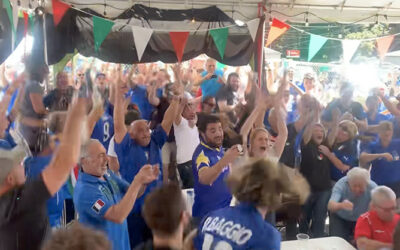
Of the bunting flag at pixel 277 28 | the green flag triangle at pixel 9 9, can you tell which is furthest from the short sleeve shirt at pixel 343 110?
the green flag triangle at pixel 9 9

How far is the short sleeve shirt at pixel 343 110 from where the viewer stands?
353 centimetres

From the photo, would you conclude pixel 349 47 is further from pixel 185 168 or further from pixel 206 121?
pixel 206 121

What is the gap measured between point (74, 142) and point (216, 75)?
11.4 feet

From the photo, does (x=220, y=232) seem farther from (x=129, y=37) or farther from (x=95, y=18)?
(x=129, y=37)

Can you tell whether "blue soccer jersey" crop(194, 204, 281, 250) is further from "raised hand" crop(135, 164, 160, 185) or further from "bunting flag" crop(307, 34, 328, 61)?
"bunting flag" crop(307, 34, 328, 61)

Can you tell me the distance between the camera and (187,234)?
5.39ft

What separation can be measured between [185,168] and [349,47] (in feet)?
11.0

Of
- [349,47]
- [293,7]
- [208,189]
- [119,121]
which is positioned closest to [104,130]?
A: [119,121]

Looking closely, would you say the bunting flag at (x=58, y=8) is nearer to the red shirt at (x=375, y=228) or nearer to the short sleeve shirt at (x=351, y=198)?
the short sleeve shirt at (x=351, y=198)

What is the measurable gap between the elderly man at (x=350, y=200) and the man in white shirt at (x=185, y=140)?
49.7 inches

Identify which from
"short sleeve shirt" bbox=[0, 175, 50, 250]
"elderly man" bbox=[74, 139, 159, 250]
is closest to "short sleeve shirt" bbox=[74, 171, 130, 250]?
"elderly man" bbox=[74, 139, 159, 250]

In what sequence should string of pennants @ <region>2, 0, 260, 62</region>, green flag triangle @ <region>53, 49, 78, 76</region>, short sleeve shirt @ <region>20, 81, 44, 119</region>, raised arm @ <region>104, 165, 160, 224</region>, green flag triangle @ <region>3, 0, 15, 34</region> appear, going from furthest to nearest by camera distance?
green flag triangle @ <region>53, 49, 78, 76</region>
string of pennants @ <region>2, 0, 260, 62</region>
green flag triangle @ <region>3, 0, 15, 34</region>
short sleeve shirt @ <region>20, 81, 44, 119</region>
raised arm @ <region>104, 165, 160, 224</region>

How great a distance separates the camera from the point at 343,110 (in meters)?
3.79

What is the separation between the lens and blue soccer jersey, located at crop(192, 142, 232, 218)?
223 centimetres
